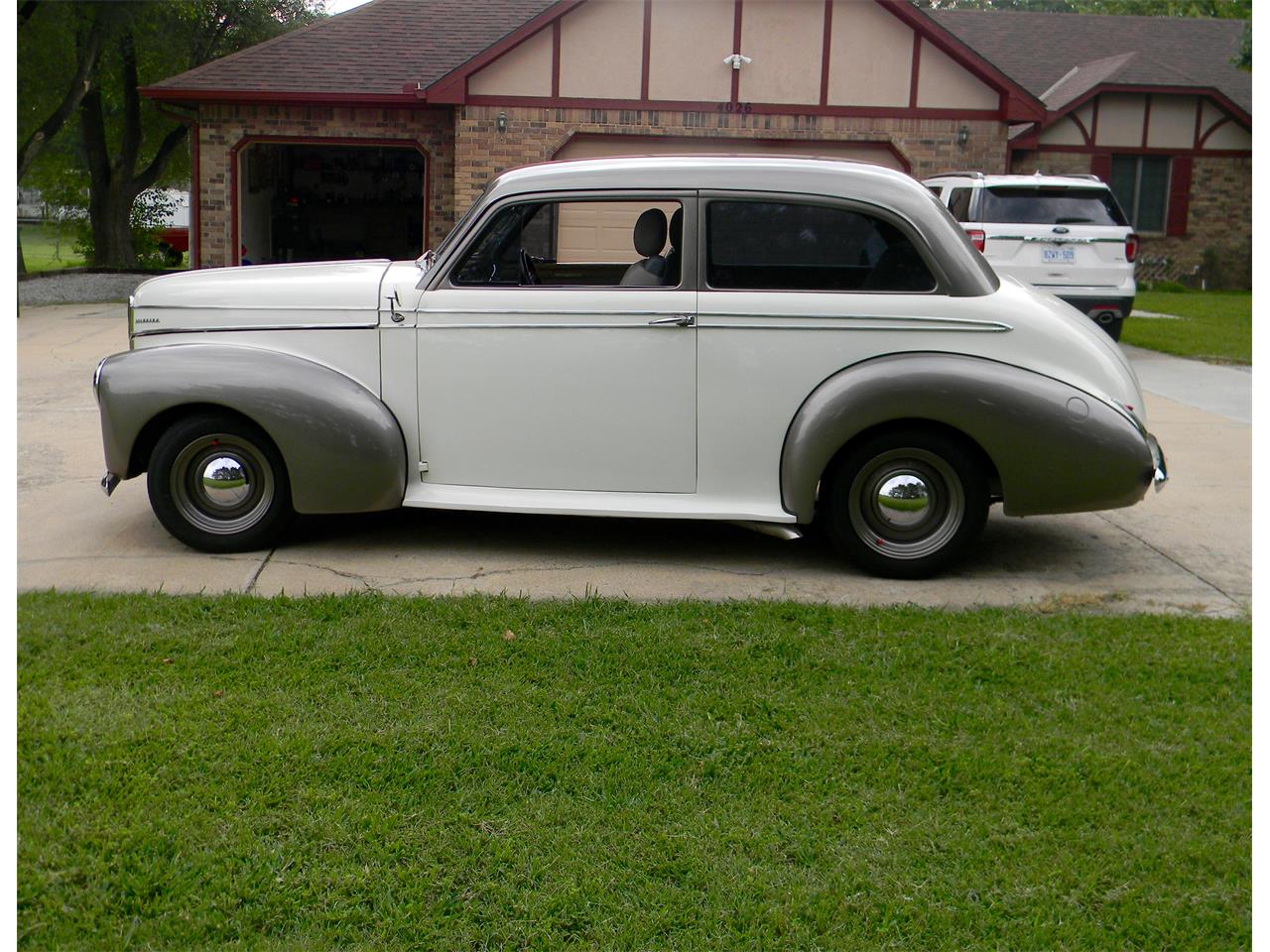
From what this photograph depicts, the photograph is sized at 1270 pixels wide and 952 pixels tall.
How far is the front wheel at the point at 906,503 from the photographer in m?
6.10

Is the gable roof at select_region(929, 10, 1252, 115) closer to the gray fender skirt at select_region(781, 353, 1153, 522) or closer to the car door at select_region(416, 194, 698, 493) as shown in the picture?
the gray fender skirt at select_region(781, 353, 1153, 522)

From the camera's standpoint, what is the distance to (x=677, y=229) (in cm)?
620

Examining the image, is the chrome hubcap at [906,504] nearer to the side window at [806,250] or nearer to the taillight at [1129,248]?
the side window at [806,250]

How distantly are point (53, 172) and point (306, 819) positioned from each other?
32983mm

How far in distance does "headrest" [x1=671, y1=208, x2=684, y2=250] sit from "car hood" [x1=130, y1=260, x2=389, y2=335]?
1.40 metres

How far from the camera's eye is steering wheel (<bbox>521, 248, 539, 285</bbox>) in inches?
247

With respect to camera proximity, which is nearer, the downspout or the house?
the house

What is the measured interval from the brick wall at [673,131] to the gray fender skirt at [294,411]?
11.9m

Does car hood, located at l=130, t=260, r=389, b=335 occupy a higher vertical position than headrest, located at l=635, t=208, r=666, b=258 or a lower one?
lower

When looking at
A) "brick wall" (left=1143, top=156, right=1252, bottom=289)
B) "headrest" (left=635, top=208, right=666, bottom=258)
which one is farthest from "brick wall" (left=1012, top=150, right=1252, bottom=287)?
"headrest" (left=635, top=208, right=666, bottom=258)

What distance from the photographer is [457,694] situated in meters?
4.69

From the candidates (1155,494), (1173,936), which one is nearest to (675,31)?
(1155,494)

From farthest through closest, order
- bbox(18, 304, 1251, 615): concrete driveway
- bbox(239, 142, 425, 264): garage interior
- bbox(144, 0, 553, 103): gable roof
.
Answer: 1. bbox(239, 142, 425, 264): garage interior
2. bbox(144, 0, 553, 103): gable roof
3. bbox(18, 304, 1251, 615): concrete driveway

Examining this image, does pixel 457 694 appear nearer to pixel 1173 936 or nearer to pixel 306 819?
pixel 306 819
